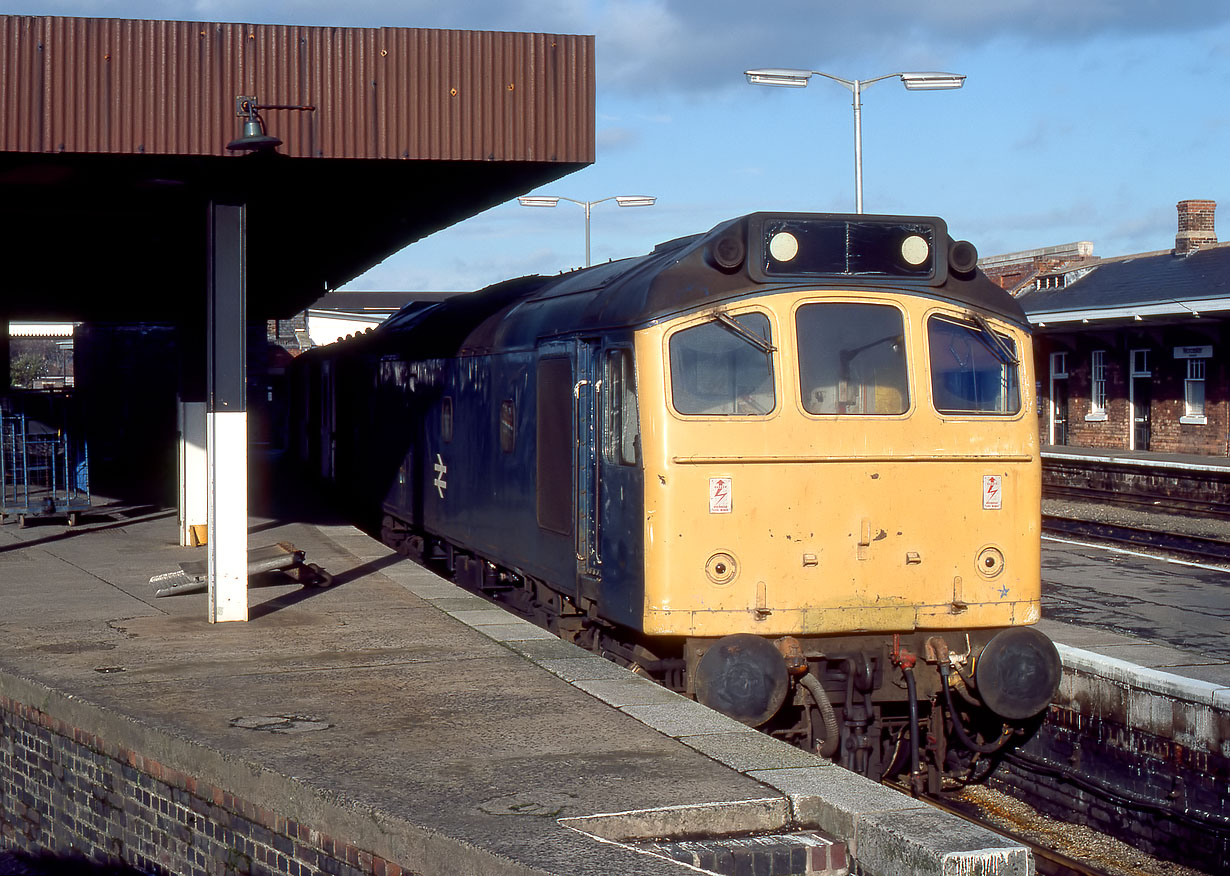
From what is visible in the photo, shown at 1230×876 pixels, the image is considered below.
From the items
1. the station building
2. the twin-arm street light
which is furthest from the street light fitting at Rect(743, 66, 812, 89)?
the station building

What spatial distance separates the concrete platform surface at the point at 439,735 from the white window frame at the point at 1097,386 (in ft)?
89.9

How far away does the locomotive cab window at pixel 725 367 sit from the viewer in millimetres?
7531

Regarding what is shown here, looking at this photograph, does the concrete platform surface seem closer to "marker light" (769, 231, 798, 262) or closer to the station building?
Result: "marker light" (769, 231, 798, 262)

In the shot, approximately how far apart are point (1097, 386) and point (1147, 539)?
54.4 feet

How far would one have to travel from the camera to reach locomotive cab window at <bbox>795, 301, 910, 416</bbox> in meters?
7.73

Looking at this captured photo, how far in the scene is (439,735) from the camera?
20.1 feet

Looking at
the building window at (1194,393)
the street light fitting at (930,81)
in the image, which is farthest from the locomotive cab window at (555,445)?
the building window at (1194,393)

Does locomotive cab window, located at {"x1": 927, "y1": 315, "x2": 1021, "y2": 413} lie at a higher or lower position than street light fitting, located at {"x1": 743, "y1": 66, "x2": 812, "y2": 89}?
lower

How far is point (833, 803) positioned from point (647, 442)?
278 cm

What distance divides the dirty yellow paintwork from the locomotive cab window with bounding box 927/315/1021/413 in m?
0.08

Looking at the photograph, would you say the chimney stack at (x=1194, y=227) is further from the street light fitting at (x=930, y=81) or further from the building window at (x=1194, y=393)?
the street light fitting at (x=930, y=81)

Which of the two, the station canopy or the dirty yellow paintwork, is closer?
the dirty yellow paintwork

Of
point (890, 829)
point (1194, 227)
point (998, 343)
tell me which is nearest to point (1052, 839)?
point (998, 343)

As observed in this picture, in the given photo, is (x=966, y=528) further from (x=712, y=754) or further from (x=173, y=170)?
(x=173, y=170)
